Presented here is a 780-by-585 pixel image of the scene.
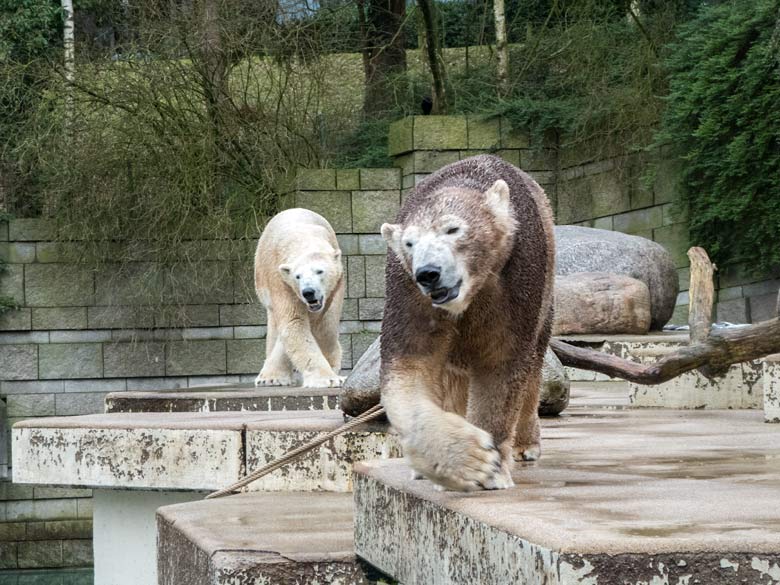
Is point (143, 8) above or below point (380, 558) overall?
above

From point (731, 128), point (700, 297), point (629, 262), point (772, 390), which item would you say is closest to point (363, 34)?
point (731, 128)

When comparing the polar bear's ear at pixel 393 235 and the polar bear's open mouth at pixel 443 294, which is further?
the polar bear's ear at pixel 393 235

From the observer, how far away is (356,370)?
16.4 ft

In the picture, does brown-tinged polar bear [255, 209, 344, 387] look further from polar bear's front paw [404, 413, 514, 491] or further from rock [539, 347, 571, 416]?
polar bear's front paw [404, 413, 514, 491]

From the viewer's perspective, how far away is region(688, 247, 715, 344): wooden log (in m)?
4.82

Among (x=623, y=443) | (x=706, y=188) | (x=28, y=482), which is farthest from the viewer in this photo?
(x=706, y=188)

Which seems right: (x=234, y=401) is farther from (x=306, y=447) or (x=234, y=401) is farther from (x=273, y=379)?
(x=306, y=447)

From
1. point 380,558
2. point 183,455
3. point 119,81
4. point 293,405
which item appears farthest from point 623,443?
point 119,81

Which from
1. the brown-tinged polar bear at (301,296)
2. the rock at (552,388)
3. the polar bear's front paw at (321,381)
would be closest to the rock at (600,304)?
the brown-tinged polar bear at (301,296)

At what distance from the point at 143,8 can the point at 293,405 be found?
30.8ft

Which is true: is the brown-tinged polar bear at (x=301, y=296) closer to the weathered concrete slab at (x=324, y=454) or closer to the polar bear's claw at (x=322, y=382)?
the polar bear's claw at (x=322, y=382)

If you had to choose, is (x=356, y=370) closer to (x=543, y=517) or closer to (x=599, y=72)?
(x=543, y=517)

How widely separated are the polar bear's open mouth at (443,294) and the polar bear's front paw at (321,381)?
A: 209 inches

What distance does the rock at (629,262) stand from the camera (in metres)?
10.4
